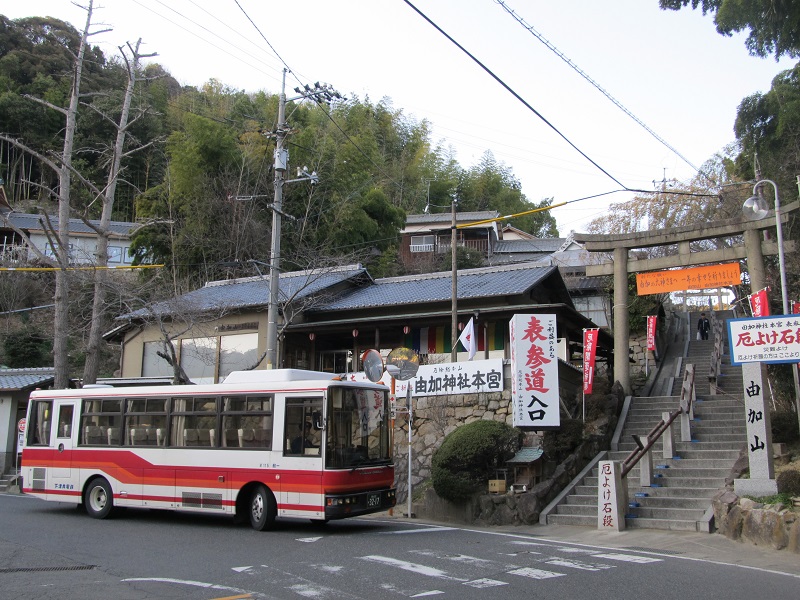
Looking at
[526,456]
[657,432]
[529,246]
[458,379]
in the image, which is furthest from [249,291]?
[529,246]

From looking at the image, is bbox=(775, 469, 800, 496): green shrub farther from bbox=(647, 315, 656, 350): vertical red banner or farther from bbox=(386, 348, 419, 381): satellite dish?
bbox=(647, 315, 656, 350): vertical red banner

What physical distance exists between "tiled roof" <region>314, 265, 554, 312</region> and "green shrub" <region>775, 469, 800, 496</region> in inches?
→ 399

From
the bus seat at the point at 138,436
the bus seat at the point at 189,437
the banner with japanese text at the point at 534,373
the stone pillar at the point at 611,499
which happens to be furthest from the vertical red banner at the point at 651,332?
the bus seat at the point at 138,436

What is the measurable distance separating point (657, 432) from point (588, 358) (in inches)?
211

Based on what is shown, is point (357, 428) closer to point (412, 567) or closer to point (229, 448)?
point (229, 448)

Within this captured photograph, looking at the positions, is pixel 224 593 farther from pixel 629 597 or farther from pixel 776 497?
pixel 776 497

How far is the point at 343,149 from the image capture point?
33.8m

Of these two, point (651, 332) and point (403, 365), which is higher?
point (651, 332)

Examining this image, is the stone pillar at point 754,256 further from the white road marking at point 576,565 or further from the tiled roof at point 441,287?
the white road marking at point 576,565

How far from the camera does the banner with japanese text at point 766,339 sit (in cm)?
1150

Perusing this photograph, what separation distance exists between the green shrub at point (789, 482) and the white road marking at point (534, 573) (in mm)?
5019

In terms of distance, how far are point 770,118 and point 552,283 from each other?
8278 mm

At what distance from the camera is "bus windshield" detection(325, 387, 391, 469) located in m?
12.0

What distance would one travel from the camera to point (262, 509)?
12.4 meters
